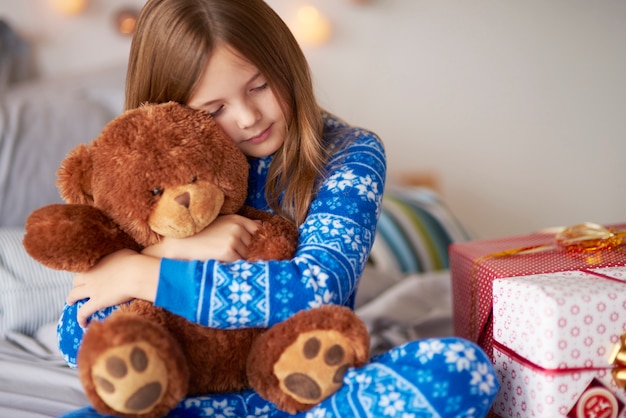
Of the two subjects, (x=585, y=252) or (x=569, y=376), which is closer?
(x=569, y=376)

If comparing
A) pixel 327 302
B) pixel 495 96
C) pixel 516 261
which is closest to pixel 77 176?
pixel 327 302

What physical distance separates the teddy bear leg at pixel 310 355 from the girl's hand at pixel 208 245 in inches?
4.7

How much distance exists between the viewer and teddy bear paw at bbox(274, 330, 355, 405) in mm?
741

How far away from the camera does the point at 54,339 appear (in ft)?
3.97

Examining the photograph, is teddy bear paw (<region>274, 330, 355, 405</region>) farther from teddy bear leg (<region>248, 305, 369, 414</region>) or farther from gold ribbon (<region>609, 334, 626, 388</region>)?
gold ribbon (<region>609, 334, 626, 388</region>)

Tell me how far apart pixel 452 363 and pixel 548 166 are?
5.45 ft

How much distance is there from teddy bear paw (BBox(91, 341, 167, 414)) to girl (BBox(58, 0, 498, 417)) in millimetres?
90

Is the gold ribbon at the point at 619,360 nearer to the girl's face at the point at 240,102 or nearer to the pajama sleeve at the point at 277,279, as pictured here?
the pajama sleeve at the point at 277,279

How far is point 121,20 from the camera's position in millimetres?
1818

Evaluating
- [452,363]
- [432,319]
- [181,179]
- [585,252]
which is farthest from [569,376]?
[432,319]

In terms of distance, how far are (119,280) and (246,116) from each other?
0.27m

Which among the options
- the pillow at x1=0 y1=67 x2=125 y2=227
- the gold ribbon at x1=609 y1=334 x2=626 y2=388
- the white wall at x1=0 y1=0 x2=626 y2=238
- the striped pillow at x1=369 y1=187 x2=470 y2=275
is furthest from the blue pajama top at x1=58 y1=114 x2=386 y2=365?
the white wall at x1=0 y1=0 x2=626 y2=238

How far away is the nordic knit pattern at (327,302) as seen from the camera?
2.46ft

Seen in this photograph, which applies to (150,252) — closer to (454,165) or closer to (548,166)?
(454,165)
